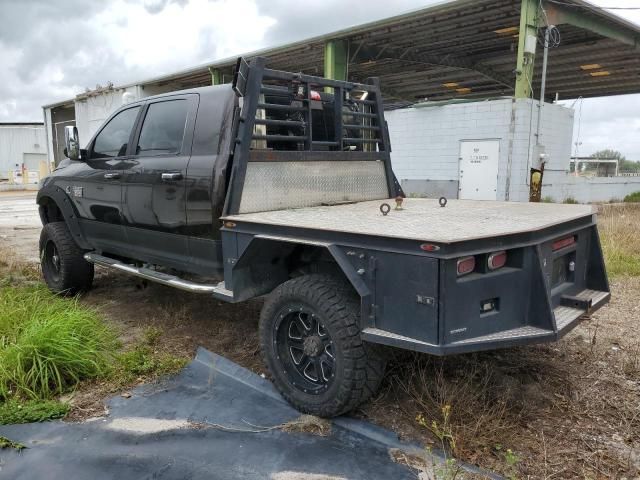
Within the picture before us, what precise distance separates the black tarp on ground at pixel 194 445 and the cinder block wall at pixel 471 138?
10.9 metres

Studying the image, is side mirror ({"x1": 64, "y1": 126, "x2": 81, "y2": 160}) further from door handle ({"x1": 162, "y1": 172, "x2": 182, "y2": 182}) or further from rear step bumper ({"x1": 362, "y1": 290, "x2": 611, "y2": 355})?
rear step bumper ({"x1": 362, "y1": 290, "x2": 611, "y2": 355})

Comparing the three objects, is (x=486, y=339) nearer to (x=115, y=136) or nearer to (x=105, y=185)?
(x=105, y=185)

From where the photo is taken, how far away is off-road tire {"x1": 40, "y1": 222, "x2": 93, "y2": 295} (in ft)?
18.5

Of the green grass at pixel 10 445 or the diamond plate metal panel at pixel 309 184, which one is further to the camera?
the diamond plate metal panel at pixel 309 184

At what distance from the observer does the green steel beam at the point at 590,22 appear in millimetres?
12164

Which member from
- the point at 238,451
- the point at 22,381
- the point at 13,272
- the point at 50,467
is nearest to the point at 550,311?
the point at 238,451

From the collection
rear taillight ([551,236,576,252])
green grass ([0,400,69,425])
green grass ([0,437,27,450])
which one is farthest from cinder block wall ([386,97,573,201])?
green grass ([0,437,27,450])

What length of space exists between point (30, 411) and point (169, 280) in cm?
136

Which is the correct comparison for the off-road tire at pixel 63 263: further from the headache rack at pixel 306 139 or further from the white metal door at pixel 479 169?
the white metal door at pixel 479 169

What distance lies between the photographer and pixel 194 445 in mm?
2949

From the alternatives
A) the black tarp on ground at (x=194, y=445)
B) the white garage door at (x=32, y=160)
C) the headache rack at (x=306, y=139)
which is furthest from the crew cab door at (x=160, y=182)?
the white garage door at (x=32, y=160)

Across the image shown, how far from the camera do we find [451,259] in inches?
101

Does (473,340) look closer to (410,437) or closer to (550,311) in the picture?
(550,311)

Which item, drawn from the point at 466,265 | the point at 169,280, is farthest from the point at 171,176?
the point at 466,265
